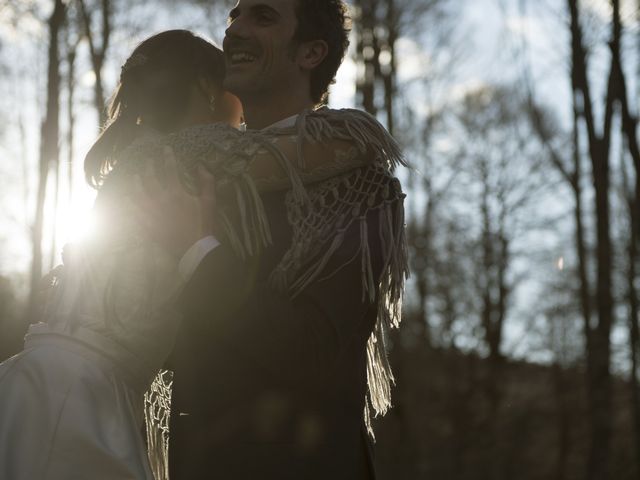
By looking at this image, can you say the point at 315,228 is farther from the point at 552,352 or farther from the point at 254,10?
the point at 552,352

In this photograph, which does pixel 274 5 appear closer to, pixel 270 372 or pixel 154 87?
pixel 154 87

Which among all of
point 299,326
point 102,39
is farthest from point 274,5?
point 102,39

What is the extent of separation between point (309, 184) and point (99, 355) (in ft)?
2.39

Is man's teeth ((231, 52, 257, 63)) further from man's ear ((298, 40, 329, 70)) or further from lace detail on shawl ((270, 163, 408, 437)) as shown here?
lace detail on shawl ((270, 163, 408, 437))

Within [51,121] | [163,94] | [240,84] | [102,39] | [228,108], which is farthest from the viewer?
[102,39]

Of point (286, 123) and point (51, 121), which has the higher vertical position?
point (51, 121)

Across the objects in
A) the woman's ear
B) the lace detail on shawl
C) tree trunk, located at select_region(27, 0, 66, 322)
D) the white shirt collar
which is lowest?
the lace detail on shawl

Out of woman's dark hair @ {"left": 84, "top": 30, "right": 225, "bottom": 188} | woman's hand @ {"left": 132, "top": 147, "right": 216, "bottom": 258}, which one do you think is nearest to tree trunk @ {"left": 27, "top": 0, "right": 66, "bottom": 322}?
woman's dark hair @ {"left": 84, "top": 30, "right": 225, "bottom": 188}

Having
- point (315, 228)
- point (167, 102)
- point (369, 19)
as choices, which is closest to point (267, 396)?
point (315, 228)

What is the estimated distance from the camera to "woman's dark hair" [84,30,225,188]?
9.18 feet

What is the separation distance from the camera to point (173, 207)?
229 centimetres

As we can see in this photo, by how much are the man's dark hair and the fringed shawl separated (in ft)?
1.18

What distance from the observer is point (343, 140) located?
245 centimetres

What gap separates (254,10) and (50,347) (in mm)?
1178
